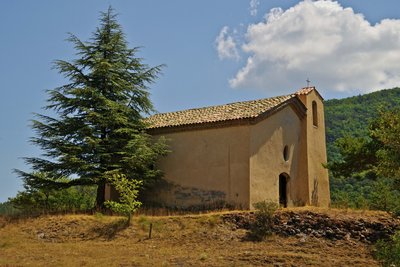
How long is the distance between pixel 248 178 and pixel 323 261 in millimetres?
7092

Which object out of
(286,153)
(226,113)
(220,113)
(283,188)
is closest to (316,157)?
(286,153)

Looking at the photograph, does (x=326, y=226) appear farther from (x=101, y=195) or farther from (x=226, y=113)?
(x=101, y=195)

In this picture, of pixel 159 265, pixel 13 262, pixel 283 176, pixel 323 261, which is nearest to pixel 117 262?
pixel 159 265

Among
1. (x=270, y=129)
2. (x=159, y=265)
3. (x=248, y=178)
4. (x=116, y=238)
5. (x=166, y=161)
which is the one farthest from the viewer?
(x=166, y=161)

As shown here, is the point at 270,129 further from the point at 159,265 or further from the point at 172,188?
the point at 159,265

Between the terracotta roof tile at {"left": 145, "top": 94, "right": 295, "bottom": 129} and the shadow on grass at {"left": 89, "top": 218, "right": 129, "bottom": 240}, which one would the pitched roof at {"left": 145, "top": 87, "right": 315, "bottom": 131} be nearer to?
the terracotta roof tile at {"left": 145, "top": 94, "right": 295, "bottom": 129}

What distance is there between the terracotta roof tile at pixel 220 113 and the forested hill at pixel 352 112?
25.5m

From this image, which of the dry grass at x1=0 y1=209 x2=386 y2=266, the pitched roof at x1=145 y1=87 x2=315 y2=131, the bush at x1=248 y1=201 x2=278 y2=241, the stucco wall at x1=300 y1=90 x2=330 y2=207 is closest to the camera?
the dry grass at x1=0 y1=209 x2=386 y2=266

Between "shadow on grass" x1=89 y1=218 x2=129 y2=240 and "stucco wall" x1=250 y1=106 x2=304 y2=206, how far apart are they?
607 cm

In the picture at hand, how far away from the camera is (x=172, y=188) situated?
24.2 meters

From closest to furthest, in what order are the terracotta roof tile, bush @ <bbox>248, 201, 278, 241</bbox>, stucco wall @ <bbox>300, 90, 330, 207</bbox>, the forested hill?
1. bush @ <bbox>248, 201, 278, 241</bbox>
2. the terracotta roof tile
3. stucco wall @ <bbox>300, 90, 330, 207</bbox>
4. the forested hill

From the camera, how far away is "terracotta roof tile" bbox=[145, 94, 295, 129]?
23.0 m

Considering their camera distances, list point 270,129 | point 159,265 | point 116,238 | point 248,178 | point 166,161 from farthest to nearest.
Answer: point 166,161 → point 270,129 → point 248,178 → point 116,238 → point 159,265

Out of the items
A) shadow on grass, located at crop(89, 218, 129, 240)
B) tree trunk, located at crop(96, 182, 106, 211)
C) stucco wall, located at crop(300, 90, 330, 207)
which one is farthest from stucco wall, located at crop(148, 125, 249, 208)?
stucco wall, located at crop(300, 90, 330, 207)
